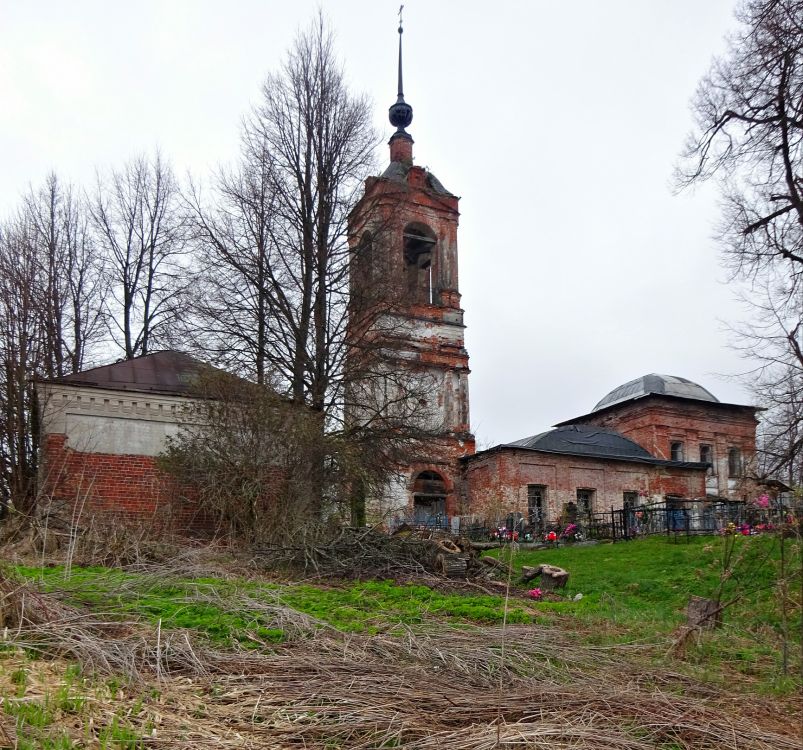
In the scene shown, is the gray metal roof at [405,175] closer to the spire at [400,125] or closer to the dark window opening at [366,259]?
the spire at [400,125]

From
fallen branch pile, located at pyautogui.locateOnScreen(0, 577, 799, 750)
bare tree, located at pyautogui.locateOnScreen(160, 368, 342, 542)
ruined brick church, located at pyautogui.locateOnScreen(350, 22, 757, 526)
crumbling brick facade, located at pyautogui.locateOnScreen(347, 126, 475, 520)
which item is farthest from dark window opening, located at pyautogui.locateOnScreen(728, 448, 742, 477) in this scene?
fallen branch pile, located at pyautogui.locateOnScreen(0, 577, 799, 750)

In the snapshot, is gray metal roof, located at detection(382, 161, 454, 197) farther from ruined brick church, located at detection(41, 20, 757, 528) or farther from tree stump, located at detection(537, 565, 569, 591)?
tree stump, located at detection(537, 565, 569, 591)

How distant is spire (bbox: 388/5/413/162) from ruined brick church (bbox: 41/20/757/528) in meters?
0.06

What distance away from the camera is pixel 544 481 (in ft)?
95.8

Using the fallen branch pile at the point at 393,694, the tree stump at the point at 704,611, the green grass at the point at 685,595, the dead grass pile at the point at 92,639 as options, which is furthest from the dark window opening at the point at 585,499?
the dead grass pile at the point at 92,639

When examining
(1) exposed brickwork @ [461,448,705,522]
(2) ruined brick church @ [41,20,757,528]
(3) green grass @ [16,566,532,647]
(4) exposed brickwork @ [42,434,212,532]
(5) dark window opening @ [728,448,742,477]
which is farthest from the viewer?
(5) dark window opening @ [728,448,742,477]

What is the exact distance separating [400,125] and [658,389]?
19218 millimetres

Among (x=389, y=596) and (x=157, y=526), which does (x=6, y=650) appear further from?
(x=157, y=526)

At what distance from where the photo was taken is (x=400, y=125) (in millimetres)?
35750

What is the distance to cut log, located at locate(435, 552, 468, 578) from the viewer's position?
11945mm

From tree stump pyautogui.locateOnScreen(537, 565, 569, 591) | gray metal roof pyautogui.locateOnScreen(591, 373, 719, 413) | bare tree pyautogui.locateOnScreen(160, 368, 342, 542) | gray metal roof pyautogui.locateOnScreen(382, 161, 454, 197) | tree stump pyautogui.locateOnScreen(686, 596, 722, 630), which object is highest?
gray metal roof pyautogui.locateOnScreen(382, 161, 454, 197)

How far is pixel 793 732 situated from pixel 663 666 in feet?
4.71

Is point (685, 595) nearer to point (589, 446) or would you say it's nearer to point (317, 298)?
point (317, 298)

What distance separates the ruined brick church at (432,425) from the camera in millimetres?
16531
